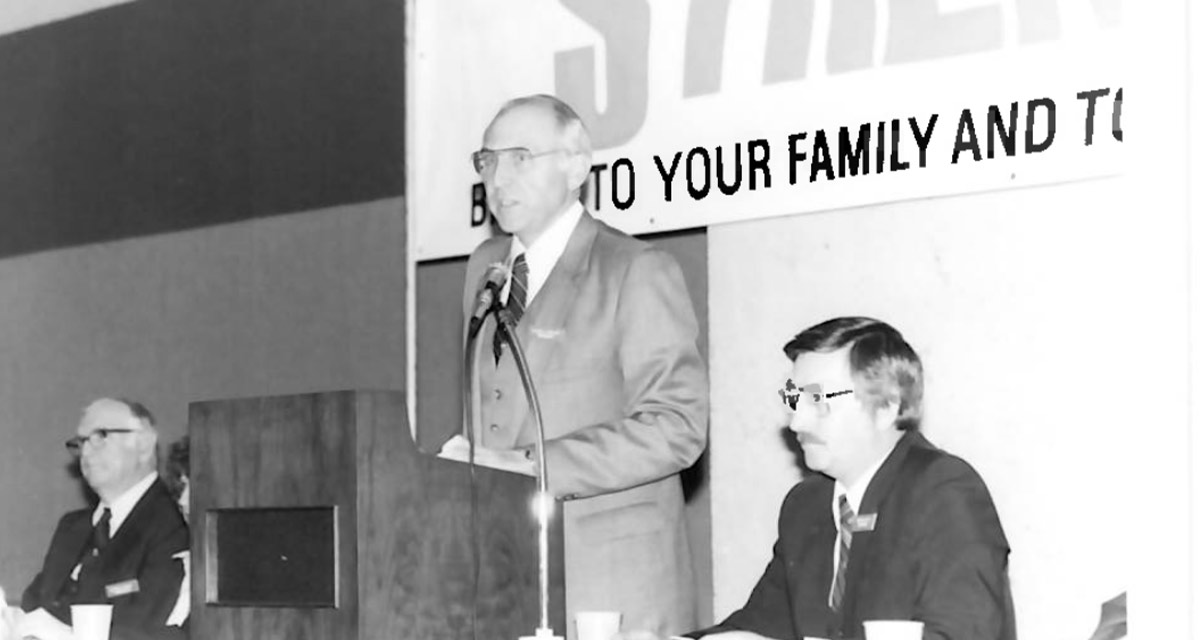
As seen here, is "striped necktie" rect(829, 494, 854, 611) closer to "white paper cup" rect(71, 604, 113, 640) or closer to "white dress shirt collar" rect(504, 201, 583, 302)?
"white dress shirt collar" rect(504, 201, 583, 302)

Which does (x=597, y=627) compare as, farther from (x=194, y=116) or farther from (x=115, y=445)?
(x=194, y=116)

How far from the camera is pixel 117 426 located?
17.7 ft

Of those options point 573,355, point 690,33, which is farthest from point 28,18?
point 573,355

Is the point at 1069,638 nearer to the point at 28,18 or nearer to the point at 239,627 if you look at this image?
the point at 239,627

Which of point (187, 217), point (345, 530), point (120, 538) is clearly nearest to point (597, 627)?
point (345, 530)

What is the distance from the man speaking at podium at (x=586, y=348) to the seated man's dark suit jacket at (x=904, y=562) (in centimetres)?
30

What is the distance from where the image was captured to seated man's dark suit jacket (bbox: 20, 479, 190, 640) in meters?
4.85

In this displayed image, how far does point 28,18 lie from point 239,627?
4.21 m

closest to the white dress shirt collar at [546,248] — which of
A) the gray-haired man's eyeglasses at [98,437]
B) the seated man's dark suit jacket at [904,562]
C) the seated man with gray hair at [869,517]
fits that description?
the seated man with gray hair at [869,517]

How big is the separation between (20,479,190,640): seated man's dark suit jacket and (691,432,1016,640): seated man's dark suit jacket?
2.00 meters

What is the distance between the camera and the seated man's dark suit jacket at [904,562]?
308 cm

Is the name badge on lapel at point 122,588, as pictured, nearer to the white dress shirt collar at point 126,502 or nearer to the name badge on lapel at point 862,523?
the white dress shirt collar at point 126,502

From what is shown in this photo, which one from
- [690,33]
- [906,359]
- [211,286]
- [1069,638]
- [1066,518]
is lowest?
[1069,638]

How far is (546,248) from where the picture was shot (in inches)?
147
